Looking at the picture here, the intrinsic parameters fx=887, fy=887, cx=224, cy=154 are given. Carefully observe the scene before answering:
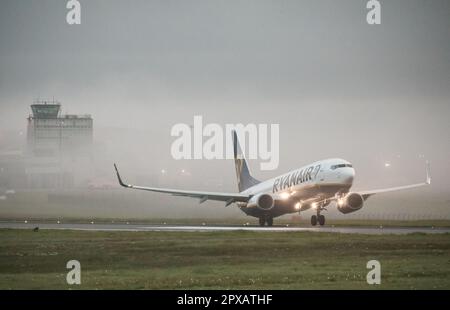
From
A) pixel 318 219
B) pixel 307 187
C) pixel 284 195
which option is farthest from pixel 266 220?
pixel 307 187

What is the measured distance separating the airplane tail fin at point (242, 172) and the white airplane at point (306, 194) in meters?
8.58

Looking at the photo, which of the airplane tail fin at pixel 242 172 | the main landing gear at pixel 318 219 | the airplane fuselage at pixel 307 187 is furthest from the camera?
the airplane tail fin at pixel 242 172

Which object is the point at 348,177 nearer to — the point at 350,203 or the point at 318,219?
the point at 350,203

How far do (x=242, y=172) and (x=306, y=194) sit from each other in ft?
78.2

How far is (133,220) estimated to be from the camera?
95.8 meters

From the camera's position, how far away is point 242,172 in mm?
Result: 99188

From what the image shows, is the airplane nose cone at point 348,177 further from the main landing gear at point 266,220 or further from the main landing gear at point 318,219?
the main landing gear at point 266,220

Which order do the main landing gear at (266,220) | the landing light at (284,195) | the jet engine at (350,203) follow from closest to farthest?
1. the jet engine at (350,203)
2. the landing light at (284,195)
3. the main landing gear at (266,220)

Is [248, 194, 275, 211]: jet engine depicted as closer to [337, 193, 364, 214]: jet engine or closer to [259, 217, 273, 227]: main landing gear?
[259, 217, 273, 227]: main landing gear

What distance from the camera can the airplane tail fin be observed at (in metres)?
96.7

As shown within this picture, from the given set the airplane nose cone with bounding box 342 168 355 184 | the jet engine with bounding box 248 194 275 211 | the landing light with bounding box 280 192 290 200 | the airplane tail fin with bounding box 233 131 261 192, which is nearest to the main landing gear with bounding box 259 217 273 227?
the jet engine with bounding box 248 194 275 211

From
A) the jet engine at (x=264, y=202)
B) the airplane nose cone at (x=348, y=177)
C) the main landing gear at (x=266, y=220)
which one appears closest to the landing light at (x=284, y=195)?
the jet engine at (x=264, y=202)

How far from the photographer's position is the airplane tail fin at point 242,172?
96.7 m
